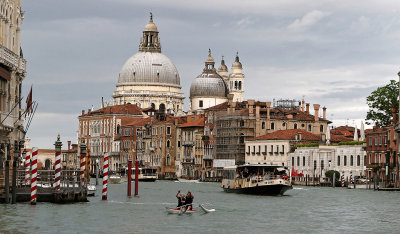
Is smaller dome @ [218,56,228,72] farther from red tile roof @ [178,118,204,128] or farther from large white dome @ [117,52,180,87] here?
A: red tile roof @ [178,118,204,128]

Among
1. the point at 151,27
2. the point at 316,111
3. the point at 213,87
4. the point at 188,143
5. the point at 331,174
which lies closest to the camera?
the point at 331,174

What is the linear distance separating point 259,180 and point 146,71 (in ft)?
375

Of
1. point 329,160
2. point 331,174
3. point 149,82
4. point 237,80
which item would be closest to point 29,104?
point 331,174

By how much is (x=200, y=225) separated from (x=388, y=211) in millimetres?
12335

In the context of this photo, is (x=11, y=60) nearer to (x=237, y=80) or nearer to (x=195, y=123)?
(x=195, y=123)

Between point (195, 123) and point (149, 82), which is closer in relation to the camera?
point (195, 123)

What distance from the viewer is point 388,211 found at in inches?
1923

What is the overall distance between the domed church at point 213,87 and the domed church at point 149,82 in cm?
830

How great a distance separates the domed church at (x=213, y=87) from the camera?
6580 inches

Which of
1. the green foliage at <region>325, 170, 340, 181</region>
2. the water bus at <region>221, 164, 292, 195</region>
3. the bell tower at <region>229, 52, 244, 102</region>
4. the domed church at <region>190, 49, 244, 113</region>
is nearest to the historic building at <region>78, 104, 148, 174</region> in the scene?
the domed church at <region>190, 49, 244, 113</region>

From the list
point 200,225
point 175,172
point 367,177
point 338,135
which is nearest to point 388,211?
point 200,225

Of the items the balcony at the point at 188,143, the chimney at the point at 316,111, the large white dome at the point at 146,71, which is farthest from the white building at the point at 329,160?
the large white dome at the point at 146,71

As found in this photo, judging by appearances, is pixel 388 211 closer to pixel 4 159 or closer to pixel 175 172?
pixel 4 159

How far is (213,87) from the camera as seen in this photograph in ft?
549
